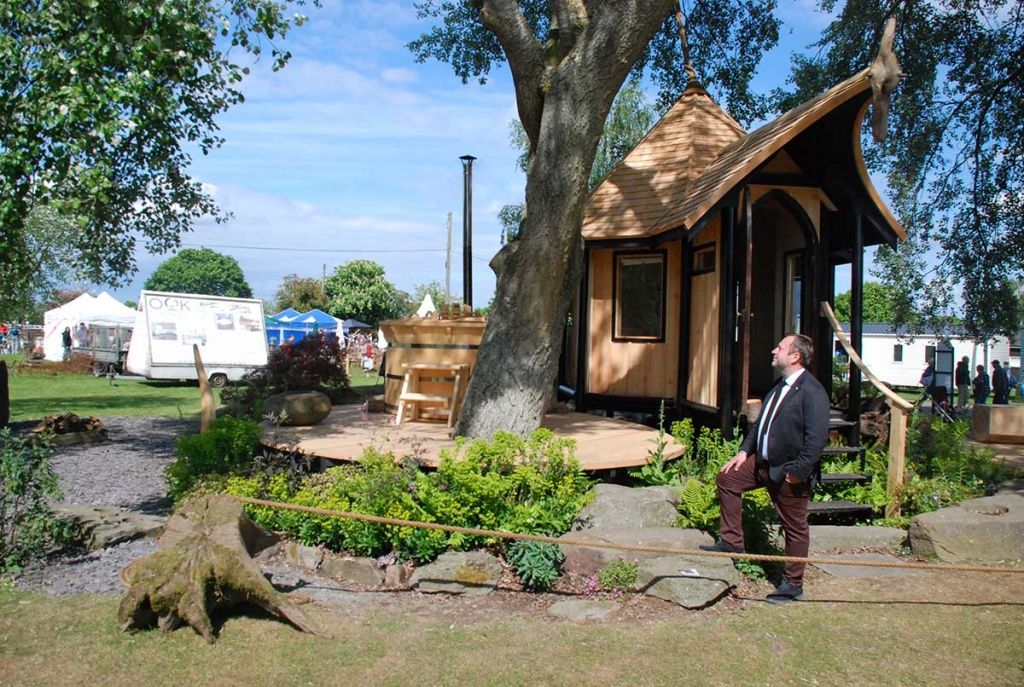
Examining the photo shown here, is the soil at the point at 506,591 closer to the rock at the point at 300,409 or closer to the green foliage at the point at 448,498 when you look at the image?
the green foliage at the point at 448,498

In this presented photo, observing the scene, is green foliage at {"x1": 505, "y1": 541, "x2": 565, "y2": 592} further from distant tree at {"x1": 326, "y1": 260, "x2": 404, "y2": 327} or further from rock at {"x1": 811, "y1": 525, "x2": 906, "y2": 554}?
distant tree at {"x1": 326, "y1": 260, "x2": 404, "y2": 327}

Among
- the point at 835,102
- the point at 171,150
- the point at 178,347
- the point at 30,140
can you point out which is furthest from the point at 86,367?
the point at 835,102

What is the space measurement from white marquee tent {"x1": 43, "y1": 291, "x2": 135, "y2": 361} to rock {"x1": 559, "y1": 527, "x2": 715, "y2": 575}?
34.2 meters

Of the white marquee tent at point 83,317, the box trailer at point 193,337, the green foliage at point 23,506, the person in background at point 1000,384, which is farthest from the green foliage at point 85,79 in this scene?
the white marquee tent at point 83,317

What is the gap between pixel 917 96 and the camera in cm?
1625

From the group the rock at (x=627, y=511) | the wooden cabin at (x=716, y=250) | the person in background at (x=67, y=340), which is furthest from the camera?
the person in background at (x=67, y=340)

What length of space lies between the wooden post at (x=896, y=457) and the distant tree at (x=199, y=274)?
10763 centimetres

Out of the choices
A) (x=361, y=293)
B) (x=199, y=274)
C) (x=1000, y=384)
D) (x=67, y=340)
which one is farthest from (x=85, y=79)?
(x=199, y=274)

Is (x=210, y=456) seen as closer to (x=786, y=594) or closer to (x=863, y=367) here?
(x=786, y=594)

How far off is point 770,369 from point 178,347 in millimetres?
21071

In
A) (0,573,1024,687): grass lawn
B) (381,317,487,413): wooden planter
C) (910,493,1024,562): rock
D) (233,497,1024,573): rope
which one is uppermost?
(381,317,487,413): wooden planter

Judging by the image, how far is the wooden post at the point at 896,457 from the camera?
7855mm

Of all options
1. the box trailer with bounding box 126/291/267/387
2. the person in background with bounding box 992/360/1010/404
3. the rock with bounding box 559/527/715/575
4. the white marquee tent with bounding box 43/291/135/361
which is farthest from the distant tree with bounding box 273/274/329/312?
the rock with bounding box 559/527/715/575

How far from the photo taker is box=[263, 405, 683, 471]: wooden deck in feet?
26.4
